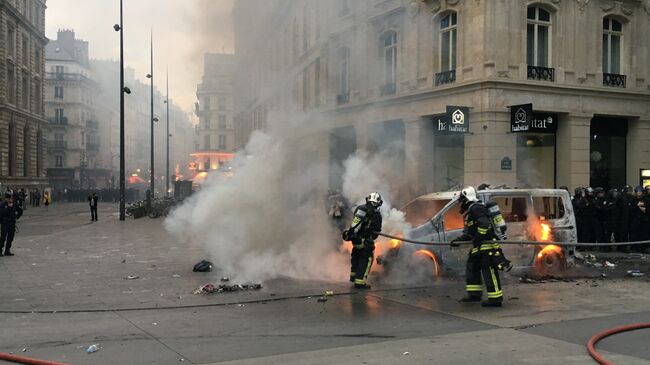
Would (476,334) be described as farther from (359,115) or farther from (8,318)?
(359,115)

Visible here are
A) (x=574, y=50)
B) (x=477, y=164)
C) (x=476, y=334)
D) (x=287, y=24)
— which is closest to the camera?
(x=476, y=334)

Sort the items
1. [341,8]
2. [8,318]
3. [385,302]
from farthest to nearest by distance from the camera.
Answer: [341,8]
[385,302]
[8,318]

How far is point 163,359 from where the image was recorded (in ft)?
17.6

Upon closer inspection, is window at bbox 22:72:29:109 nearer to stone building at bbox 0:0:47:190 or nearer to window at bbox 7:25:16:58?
stone building at bbox 0:0:47:190

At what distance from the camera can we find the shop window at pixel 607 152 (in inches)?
780

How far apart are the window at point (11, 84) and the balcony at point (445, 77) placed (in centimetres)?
3735

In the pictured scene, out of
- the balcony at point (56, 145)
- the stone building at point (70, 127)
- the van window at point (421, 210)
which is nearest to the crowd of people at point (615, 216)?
the van window at point (421, 210)

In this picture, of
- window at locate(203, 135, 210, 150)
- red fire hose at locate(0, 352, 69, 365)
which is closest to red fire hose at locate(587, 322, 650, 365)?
red fire hose at locate(0, 352, 69, 365)

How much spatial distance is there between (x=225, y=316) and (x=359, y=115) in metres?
7.23

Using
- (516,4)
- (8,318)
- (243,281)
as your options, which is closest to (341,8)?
(243,281)

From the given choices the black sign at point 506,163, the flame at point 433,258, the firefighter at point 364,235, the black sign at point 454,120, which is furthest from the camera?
the black sign at point 506,163

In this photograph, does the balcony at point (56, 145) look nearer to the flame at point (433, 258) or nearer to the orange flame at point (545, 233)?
the flame at point (433, 258)

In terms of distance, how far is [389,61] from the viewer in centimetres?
1491

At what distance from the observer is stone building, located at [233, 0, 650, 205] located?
528 inches
